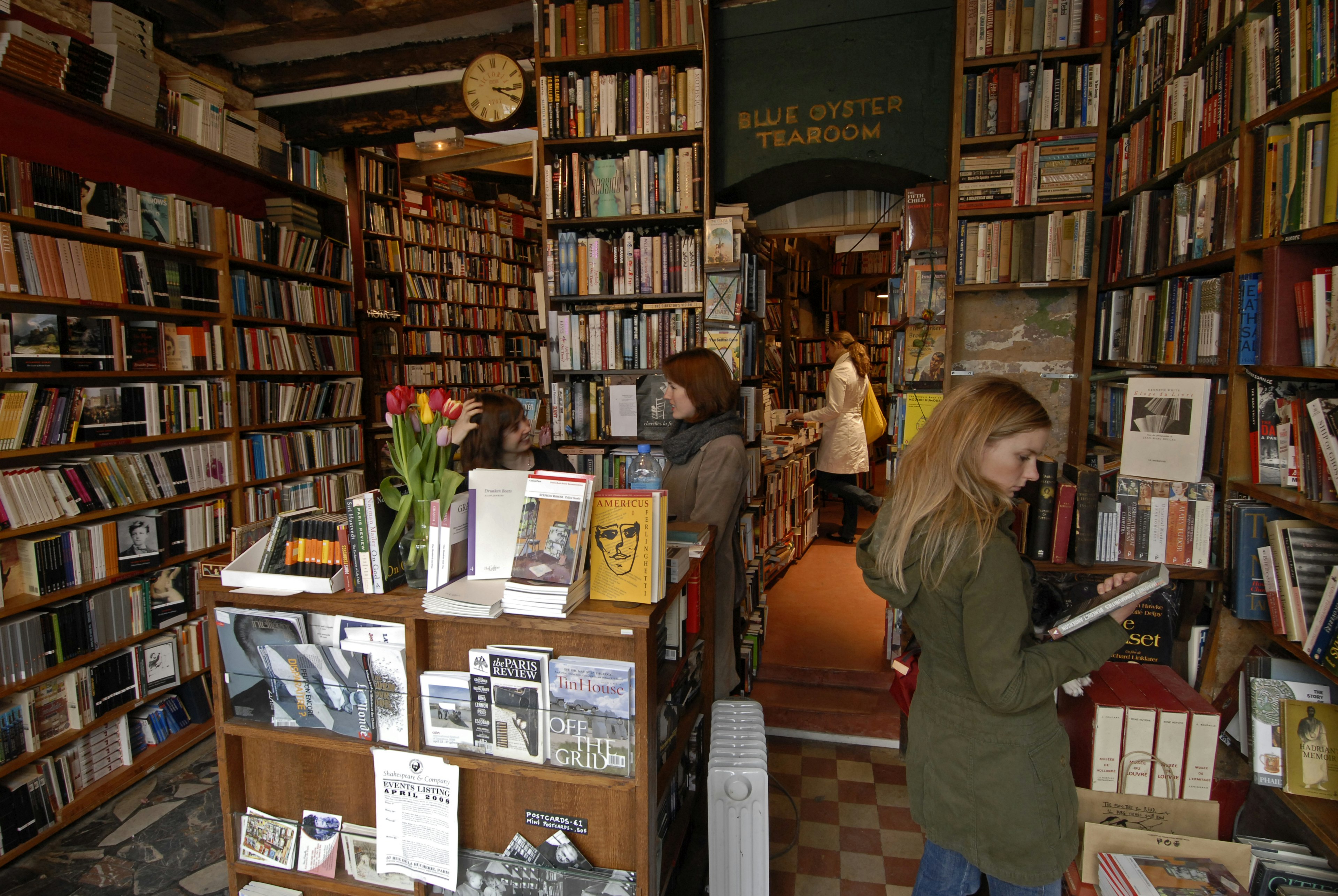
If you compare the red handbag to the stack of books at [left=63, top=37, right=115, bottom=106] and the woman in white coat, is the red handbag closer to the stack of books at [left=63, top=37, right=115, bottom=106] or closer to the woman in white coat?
the woman in white coat

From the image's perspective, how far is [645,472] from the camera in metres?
1.77

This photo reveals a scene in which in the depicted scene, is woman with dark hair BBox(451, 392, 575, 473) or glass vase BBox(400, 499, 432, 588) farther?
woman with dark hair BBox(451, 392, 575, 473)

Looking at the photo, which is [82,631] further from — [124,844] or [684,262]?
[684,262]

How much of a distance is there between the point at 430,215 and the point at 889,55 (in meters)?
4.41

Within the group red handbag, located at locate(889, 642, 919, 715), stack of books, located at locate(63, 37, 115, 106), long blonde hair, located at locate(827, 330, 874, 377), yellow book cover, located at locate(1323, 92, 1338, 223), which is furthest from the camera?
long blonde hair, located at locate(827, 330, 874, 377)

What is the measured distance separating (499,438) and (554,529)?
3.94ft

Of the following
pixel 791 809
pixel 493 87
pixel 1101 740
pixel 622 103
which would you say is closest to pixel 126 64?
pixel 493 87

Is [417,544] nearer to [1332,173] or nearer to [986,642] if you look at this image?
[986,642]

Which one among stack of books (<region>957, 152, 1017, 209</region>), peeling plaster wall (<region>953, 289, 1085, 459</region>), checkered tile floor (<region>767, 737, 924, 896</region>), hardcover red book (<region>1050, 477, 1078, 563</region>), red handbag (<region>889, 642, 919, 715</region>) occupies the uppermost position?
stack of books (<region>957, 152, 1017, 209</region>)

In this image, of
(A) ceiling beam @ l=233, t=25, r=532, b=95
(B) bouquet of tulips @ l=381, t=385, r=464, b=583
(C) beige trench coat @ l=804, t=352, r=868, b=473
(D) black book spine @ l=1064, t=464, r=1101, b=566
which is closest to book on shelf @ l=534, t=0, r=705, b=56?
(A) ceiling beam @ l=233, t=25, r=532, b=95

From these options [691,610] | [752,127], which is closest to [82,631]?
[691,610]

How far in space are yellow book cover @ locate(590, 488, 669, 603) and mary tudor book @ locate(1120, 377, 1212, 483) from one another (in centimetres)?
171

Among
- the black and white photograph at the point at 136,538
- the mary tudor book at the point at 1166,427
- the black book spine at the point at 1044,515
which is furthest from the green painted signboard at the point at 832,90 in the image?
the black and white photograph at the point at 136,538

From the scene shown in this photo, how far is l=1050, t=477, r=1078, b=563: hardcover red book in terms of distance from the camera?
7.48 feet
